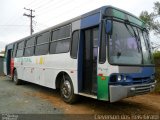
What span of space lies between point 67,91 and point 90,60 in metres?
1.59

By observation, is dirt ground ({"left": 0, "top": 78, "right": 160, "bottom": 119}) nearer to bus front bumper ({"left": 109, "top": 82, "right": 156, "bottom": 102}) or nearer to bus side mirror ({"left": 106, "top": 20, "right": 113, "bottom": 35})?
bus front bumper ({"left": 109, "top": 82, "right": 156, "bottom": 102})

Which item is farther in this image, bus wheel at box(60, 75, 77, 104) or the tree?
the tree

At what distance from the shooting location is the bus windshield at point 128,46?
5.95 metres

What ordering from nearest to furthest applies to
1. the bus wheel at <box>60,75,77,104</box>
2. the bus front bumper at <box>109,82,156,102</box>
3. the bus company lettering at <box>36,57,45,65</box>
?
the bus front bumper at <box>109,82,156,102</box>
the bus wheel at <box>60,75,77,104</box>
the bus company lettering at <box>36,57,45,65</box>

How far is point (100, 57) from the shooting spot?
6.03m

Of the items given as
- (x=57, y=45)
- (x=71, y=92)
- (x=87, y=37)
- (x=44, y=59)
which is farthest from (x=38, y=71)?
(x=87, y=37)

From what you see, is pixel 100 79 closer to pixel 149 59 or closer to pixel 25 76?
pixel 149 59

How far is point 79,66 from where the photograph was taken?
23.3 ft

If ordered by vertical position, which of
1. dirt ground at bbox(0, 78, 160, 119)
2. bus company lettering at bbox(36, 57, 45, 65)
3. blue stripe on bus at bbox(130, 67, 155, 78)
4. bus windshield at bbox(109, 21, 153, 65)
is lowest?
dirt ground at bbox(0, 78, 160, 119)

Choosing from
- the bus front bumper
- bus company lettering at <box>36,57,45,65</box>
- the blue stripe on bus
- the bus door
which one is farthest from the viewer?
bus company lettering at <box>36,57,45,65</box>

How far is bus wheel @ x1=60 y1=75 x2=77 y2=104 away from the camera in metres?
7.49

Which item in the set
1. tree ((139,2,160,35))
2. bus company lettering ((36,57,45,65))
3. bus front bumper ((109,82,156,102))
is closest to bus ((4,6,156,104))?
bus front bumper ((109,82,156,102))

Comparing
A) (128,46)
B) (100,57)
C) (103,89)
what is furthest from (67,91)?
(128,46)

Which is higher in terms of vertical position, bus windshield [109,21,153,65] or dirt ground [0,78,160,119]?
bus windshield [109,21,153,65]
